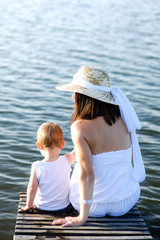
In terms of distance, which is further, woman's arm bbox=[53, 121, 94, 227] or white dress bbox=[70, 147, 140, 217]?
white dress bbox=[70, 147, 140, 217]

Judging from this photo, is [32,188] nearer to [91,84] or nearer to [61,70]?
[91,84]

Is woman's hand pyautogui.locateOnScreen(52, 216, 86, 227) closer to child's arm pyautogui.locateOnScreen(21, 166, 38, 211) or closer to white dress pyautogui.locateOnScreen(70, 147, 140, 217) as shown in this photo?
white dress pyautogui.locateOnScreen(70, 147, 140, 217)

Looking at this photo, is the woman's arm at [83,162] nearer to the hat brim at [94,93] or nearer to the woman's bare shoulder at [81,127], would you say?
the woman's bare shoulder at [81,127]

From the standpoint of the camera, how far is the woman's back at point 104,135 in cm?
305

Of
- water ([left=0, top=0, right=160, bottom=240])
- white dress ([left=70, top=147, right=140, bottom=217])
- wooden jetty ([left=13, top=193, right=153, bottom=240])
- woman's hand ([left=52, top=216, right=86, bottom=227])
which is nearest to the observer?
wooden jetty ([left=13, top=193, right=153, bottom=240])

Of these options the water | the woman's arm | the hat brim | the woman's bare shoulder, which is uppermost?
the hat brim

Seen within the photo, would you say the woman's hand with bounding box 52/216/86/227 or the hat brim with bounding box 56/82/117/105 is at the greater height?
the hat brim with bounding box 56/82/117/105

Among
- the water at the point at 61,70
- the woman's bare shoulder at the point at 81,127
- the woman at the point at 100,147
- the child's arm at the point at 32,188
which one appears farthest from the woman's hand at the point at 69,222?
the water at the point at 61,70

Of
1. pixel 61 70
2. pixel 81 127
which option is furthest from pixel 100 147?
pixel 61 70

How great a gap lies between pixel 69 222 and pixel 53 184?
0.39 meters

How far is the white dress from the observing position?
3.21 metres

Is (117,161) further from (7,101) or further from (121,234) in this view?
(7,101)

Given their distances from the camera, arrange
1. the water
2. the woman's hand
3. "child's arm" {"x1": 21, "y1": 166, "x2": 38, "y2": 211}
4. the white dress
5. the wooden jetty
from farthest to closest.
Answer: the water → "child's arm" {"x1": 21, "y1": 166, "x2": 38, "y2": 211} → the white dress → the woman's hand → the wooden jetty

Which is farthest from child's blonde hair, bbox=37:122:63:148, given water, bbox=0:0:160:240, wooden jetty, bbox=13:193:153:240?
water, bbox=0:0:160:240
